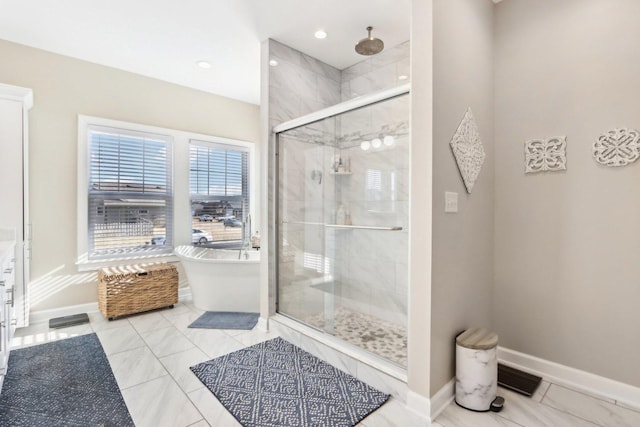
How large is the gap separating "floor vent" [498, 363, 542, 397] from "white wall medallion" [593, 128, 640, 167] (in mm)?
1488

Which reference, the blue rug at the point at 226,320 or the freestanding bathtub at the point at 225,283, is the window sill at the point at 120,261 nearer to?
the freestanding bathtub at the point at 225,283

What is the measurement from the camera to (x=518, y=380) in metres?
2.18

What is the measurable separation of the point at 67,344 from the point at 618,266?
4.15 metres

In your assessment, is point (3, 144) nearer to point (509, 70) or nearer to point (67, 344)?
point (67, 344)

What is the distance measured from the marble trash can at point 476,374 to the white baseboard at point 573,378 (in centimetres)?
59

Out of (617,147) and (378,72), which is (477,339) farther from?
(378,72)

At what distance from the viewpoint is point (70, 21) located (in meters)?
2.74

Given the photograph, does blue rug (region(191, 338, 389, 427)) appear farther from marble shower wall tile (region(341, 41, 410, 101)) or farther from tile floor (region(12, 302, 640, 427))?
marble shower wall tile (region(341, 41, 410, 101))

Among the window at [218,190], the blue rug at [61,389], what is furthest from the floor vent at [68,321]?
the window at [218,190]

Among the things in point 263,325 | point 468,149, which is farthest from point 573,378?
point 263,325

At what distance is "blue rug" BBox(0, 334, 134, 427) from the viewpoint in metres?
1.82

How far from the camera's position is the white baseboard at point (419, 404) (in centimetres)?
182

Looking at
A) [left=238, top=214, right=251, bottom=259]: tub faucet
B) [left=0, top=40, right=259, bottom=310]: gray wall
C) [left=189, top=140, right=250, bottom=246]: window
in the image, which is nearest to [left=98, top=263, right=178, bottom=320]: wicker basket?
[left=0, top=40, right=259, bottom=310]: gray wall

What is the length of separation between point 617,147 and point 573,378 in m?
1.51
